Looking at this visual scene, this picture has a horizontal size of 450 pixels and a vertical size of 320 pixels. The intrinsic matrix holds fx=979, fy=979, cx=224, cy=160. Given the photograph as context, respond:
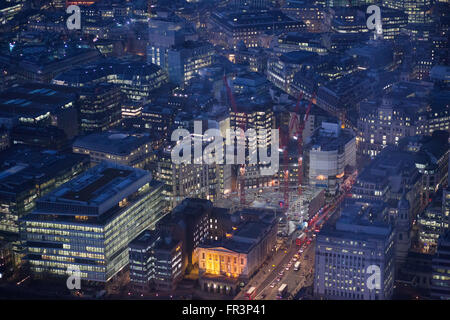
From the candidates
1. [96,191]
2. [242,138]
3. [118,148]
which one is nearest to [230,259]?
[96,191]

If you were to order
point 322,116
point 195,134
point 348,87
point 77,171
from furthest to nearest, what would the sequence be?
1. point 348,87
2. point 322,116
3. point 195,134
4. point 77,171

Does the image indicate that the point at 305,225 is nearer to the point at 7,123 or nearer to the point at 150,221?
the point at 150,221

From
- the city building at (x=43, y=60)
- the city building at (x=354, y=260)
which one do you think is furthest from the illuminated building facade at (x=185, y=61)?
the city building at (x=354, y=260)

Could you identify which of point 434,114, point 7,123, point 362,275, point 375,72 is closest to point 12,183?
point 7,123

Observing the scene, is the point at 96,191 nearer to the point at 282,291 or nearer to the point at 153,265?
the point at 153,265

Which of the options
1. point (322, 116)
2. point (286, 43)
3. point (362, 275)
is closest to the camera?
point (362, 275)

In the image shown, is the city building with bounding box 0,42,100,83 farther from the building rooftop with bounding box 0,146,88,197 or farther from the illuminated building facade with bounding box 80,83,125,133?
the building rooftop with bounding box 0,146,88,197

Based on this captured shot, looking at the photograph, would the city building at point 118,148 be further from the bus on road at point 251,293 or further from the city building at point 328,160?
the bus on road at point 251,293

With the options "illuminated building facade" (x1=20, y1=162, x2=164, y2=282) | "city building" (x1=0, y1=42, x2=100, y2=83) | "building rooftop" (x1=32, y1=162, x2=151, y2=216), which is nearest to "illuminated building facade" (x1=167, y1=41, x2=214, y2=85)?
"city building" (x1=0, y1=42, x2=100, y2=83)
